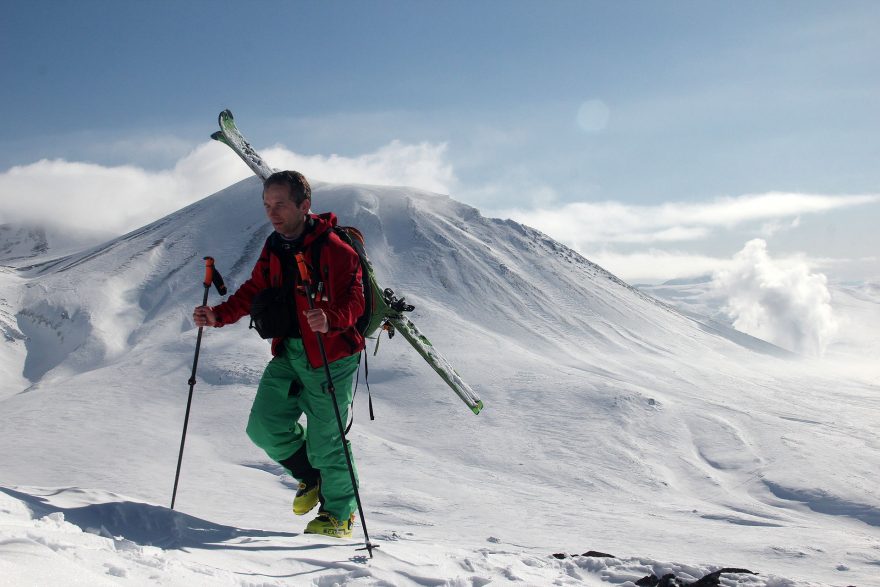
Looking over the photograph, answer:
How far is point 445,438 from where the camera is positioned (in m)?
19.2

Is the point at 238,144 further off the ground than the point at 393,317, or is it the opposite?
the point at 238,144

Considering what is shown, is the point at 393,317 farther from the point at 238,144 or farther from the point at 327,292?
the point at 238,144

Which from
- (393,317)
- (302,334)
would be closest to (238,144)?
(393,317)

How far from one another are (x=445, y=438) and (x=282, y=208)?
49.1 feet

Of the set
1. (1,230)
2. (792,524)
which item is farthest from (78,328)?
(1,230)

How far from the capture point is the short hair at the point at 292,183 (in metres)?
5.15

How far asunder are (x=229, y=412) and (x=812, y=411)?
26253 mm

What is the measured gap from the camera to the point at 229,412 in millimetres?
18750

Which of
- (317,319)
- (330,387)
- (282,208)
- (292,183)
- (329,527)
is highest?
(292,183)

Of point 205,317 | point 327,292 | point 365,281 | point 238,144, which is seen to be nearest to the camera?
point 327,292

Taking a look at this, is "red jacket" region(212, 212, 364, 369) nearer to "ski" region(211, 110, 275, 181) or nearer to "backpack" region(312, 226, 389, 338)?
"backpack" region(312, 226, 389, 338)

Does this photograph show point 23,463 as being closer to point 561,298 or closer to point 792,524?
point 792,524

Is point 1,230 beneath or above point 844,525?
above

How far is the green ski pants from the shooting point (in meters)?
5.36
